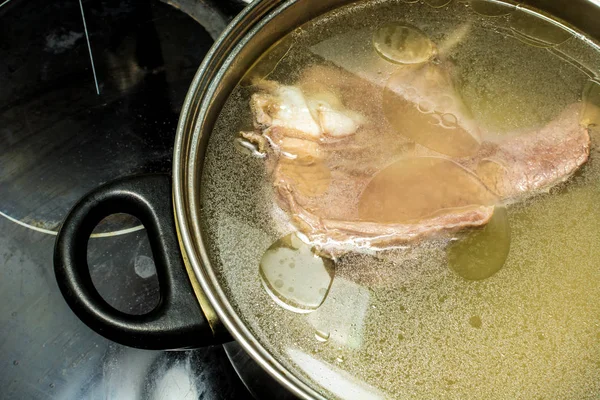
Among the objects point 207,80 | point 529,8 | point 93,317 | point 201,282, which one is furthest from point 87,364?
point 529,8

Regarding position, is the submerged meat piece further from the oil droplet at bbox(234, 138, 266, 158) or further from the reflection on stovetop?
the reflection on stovetop

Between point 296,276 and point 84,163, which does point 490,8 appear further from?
point 84,163

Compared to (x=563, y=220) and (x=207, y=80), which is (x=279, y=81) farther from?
(x=563, y=220)

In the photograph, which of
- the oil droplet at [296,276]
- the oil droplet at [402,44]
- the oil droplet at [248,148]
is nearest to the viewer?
the oil droplet at [296,276]

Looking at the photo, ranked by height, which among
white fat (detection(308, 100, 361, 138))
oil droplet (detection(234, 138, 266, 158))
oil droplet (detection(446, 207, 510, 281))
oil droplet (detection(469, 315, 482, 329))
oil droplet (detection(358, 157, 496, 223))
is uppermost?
→ white fat (detection(308, 100, 361, 138))

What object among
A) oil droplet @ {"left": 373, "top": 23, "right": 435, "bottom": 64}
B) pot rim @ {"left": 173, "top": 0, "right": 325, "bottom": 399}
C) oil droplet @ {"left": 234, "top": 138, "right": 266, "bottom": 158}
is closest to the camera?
pot rim @ {"left": 173, "top": 0, "right": 325, "bottom": 399}

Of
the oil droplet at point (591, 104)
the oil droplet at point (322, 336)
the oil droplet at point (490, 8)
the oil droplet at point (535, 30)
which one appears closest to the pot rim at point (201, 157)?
the oil droplet at point (322, 336)

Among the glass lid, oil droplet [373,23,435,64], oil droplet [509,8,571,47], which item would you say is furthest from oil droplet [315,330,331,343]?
oil droplet [509,8,571,47]

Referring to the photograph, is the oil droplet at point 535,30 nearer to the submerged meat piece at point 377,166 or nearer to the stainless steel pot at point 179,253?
the submerged meat piece at point 377,166
